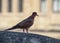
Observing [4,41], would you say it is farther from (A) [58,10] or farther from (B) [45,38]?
(A) [58,10]

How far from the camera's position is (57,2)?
3050 centimetres

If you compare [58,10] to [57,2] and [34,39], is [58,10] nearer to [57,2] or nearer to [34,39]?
[57,2]

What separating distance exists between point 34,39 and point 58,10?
2641 cm

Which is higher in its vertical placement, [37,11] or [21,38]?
[37,11]

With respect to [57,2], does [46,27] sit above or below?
below

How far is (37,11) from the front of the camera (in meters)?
29.7

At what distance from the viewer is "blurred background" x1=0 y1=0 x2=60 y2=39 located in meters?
29.3

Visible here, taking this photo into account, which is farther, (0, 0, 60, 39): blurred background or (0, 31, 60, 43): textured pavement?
(0, 0, 60, 39): blurred background

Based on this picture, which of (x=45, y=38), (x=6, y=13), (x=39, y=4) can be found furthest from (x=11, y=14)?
(x=45, y=38)

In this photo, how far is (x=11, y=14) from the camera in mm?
30453

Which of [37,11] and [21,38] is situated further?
[37,11]

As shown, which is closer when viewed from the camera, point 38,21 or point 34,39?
point 34,39

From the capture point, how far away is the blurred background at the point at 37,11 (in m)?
29.3

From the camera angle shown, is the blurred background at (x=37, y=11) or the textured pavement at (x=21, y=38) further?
the blurred background at (x=37, y=11)
